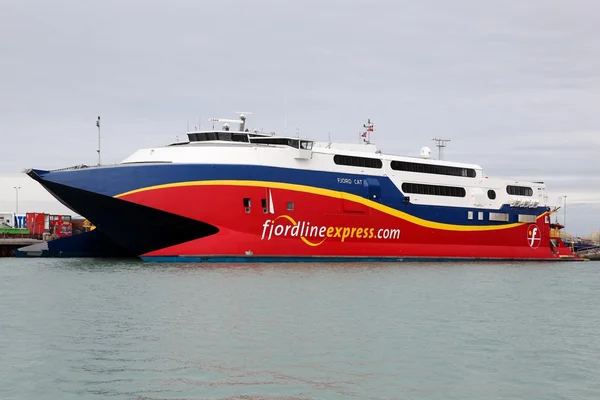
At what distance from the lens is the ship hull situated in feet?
112

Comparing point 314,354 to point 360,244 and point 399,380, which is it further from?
point 360,244

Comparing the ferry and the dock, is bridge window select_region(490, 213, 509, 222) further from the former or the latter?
the dock

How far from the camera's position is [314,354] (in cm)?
1516

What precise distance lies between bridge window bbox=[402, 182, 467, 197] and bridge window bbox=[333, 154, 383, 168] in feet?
8.22

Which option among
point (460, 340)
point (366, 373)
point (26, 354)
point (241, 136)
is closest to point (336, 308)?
point (460, 340)

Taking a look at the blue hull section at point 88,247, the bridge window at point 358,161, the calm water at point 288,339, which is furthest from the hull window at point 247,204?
the blue hull section at point 88,247

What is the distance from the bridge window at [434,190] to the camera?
4394cm

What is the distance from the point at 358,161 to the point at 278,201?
650cm

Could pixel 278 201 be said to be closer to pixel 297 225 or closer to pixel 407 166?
pixel 297 225

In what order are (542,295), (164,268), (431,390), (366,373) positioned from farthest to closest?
(164,268)
(542,295)
(366,373)
(431,390)

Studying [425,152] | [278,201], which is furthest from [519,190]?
[278,201]

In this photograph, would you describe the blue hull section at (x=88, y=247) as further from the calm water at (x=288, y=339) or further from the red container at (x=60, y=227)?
the red container at (x=60, y=227)

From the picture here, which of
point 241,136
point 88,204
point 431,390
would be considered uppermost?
point 241,136

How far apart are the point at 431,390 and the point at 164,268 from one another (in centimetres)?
2154
